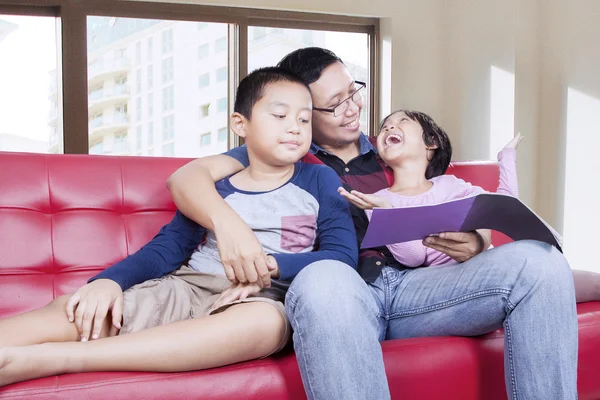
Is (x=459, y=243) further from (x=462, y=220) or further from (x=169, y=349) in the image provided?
(x=169, y=349)

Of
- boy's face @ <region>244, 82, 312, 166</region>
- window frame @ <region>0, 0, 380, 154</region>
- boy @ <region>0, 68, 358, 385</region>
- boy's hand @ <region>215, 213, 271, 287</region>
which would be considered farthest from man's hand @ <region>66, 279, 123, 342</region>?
window frame @ <region>0, 0, 380, 154</region>

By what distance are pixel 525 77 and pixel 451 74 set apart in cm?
47

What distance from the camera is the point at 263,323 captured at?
3.85 feet

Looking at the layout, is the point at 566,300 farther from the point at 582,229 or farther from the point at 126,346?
the point at 582,229

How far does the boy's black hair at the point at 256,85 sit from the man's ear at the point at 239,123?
0.03 feet

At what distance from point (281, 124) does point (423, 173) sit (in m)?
0.43

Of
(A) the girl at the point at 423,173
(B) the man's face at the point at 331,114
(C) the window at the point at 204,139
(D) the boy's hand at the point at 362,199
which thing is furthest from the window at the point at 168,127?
(D) the boy's hand at the point at 362,199

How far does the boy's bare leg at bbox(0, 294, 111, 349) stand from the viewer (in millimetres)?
1136

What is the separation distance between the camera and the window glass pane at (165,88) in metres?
4.07

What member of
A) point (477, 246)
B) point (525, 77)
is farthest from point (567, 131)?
point (477, 246)

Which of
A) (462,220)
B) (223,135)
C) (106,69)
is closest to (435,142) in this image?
(462,220)

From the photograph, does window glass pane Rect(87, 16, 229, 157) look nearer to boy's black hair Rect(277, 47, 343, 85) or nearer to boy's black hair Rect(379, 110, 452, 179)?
boy's black hair Rect(277, 47, 343, 85)

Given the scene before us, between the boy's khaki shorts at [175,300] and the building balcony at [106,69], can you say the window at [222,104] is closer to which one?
the building balcony at [106,69]

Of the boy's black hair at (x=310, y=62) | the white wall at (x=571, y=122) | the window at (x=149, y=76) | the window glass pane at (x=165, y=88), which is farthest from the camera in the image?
the window at (x=149, y=76)
